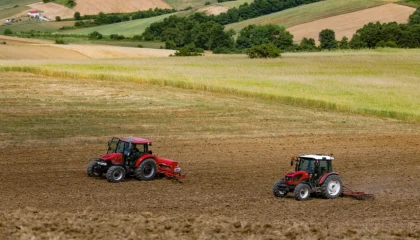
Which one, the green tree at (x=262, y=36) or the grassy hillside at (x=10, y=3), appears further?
the grassy hillside at (x=10, y=3)

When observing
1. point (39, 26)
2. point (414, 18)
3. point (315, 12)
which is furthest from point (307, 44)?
point (39, 26)

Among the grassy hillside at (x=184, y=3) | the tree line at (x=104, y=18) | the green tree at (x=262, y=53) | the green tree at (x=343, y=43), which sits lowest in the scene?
the green tree at (x=262, y=53)

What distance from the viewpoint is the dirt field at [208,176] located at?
18.1 m

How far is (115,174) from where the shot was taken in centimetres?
2473

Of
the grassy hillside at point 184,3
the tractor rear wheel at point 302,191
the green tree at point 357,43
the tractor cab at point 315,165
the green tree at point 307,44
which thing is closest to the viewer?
the tractor rear wheel at point 302,191

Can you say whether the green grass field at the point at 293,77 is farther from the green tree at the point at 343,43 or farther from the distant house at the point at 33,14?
the distant house at the point at 33,14

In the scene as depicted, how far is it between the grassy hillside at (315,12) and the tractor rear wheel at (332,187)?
321 feet

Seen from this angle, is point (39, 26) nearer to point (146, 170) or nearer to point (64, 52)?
point (64, 52)

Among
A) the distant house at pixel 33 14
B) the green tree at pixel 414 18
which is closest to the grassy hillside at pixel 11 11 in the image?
the distant house at pixel 33 14

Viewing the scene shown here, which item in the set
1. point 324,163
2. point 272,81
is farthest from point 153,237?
point 272,81

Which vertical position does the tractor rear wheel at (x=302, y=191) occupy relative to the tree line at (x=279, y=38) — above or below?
below

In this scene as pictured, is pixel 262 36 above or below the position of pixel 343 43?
above

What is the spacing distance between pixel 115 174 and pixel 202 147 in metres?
7.98

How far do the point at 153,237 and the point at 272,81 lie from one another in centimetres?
3974
